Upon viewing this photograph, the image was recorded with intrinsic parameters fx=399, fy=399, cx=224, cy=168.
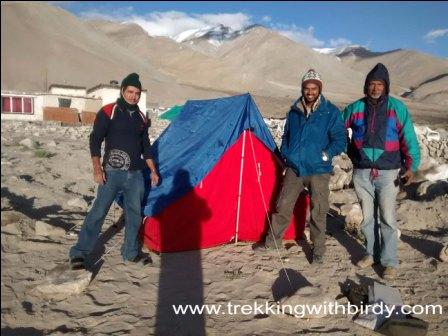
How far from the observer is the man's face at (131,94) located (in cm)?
408

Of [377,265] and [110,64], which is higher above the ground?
[110,64]

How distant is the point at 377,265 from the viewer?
186 inches

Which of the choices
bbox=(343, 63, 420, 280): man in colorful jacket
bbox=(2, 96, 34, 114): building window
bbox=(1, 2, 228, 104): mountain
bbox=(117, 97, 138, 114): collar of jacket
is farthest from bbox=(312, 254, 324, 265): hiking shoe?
bbox=(1, 2, 228, 104): mountain

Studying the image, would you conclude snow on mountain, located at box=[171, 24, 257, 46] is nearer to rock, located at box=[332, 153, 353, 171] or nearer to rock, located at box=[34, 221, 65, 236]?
rock, located at box=[332, 153, 353, 171]

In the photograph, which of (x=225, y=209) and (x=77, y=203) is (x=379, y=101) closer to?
(x=225, y=209)

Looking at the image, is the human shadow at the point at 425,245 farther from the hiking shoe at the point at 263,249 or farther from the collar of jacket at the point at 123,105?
the collar of jacket at the point at 123,105

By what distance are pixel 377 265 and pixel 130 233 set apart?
9.51 ft

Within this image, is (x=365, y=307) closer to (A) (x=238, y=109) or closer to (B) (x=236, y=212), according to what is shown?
(B) (x=236, y=212)

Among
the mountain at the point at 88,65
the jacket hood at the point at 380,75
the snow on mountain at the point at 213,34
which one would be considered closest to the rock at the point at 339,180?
the jacket hood at the point at 380,75

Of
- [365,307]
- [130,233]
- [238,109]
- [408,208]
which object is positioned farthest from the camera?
[408,208]

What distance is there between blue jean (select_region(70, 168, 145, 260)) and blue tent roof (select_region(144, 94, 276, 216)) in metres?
0.44

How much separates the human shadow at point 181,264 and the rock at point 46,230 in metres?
1.41

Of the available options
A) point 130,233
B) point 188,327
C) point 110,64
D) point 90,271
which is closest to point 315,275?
point 188,327

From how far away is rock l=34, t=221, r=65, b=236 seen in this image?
5039 mm
